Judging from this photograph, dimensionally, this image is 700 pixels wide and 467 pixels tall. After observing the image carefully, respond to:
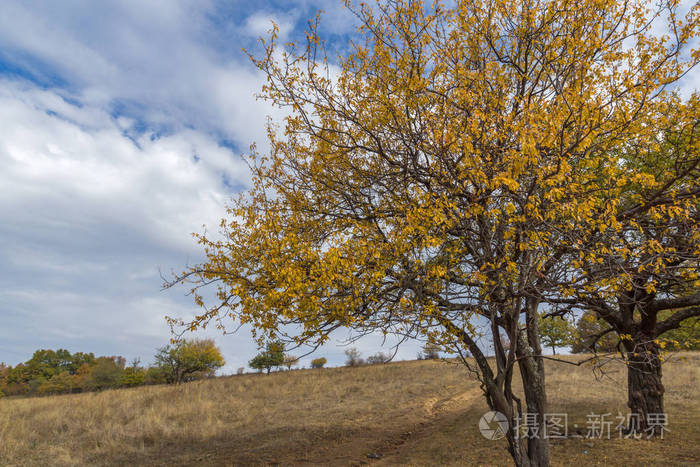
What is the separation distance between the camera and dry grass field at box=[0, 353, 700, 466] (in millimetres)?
10820

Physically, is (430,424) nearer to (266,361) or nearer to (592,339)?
(592,339)

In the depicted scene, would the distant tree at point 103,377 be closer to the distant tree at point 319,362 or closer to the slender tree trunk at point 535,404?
the distant tree at point 319,362

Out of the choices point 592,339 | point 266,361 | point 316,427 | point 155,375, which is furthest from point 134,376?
point 592,339

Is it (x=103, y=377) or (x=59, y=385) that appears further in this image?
(x=59, y=385)

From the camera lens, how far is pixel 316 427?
48.7ft

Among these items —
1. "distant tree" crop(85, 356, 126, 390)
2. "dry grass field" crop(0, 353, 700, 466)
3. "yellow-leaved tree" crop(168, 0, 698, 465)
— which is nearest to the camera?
"yellow-leaved tree" crop(168, 0, 698, 465)

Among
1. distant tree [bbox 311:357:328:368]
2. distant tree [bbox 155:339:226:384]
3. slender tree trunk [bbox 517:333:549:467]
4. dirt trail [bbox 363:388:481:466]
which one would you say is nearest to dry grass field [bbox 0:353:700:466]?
dirt trail [bbox 363:388:481:466]

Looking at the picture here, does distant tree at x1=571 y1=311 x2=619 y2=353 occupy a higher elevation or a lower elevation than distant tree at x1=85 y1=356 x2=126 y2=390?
higher

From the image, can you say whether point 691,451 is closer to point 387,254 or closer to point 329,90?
point 387,254

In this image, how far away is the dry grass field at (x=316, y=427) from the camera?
1082 cm

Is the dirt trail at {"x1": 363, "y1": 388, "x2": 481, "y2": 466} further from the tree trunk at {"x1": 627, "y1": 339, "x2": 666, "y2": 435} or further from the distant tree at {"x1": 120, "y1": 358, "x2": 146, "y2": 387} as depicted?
the distant tree at {"x1": 120, "y1": 358, "x2": 146, "y2": 387}

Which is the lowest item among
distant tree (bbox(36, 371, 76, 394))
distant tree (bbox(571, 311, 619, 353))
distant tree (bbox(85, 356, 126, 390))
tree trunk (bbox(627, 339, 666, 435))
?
distant tree (bbox(36, 371, 76, 394))

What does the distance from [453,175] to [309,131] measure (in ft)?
9.85

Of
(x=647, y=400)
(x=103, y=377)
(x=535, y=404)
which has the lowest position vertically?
(x=103, y=377)
